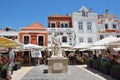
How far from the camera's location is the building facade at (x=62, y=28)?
4050 cm

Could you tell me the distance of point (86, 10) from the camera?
43.3 metres

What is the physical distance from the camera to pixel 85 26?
42.2 metres

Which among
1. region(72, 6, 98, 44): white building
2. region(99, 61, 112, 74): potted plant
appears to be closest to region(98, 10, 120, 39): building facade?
region(72, 6, 98, 44): white building

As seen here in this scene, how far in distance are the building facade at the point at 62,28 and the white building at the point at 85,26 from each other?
3.55 ft

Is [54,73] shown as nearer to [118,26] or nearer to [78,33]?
[78,33]

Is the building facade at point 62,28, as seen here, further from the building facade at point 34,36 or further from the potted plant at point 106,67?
the potted plant at point 106,67

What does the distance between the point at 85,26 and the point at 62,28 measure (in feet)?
15.0

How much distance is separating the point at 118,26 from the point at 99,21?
395 cm

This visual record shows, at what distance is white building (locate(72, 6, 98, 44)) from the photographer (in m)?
41.7

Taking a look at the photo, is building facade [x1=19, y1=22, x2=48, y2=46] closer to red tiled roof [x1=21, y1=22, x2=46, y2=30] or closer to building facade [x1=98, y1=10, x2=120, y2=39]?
red tiled roof [x1=21, y1=22, x2=46, y2=30]

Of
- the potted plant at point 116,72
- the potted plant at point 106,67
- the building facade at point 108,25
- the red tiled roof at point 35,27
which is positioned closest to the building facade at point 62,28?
the red tiled roof at point 35,27

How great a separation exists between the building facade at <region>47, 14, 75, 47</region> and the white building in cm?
108

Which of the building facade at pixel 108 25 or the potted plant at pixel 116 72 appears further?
the building facade at pixel 108 25

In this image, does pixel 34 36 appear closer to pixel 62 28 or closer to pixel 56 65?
pixel 62 28
